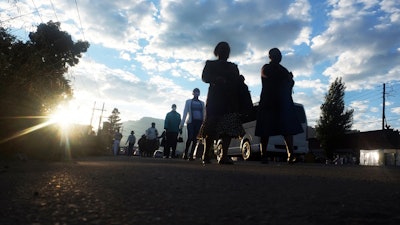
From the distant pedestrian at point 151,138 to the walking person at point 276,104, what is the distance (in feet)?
45.5

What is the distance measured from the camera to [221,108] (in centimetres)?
666

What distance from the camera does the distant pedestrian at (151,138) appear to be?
21094mm

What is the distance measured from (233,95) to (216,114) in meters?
0.44

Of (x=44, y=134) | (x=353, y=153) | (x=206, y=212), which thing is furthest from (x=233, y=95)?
(x=353, y=153)

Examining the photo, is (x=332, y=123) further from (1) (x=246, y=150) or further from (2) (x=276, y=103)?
(2) (x=276, y=103)

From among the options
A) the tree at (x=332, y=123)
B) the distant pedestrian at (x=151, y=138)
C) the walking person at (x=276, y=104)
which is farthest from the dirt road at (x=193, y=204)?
the tree at (x=332, y=123)

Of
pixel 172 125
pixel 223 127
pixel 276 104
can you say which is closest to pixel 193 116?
pixel 172 125

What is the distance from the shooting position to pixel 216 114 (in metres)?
6.66

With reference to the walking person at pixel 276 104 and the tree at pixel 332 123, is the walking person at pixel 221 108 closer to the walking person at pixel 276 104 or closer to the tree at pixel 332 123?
the walking person at pixel 276 104

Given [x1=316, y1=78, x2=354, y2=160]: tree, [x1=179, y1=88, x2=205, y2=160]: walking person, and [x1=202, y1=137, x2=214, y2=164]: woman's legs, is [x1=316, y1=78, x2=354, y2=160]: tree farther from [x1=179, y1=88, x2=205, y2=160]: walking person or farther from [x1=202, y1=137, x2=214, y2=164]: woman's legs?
[x1=202, y1=137, x2=214, y2=164]: woman's legs

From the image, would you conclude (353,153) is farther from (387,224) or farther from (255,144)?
(387,224)

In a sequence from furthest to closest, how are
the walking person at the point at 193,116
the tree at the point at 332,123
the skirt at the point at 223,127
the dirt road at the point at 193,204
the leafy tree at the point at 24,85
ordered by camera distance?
the tree at the point at 332,123, the walking person at the point at 193,116, the skirt at the point at 223,127, the leafy tree at the point at 24,85, the dirt road at the point at 193,204

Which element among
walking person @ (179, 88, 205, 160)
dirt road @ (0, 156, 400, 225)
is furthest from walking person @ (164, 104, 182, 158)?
dirt road @ (0, 156, 400, 225)

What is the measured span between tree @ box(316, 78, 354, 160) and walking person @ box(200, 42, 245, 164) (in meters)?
36.3
